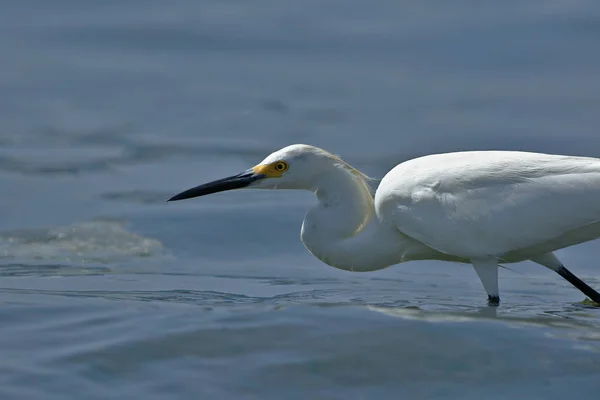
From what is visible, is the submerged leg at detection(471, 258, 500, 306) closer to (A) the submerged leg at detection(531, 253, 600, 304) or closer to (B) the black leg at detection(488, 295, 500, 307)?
(B) the black leg at detection(488, 295, 500, 307)

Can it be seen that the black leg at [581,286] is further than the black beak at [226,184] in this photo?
No

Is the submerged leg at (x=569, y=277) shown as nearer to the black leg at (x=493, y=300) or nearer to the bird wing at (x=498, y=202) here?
the bird wing at (x=498, y=202)

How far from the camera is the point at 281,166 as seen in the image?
28.2 ft

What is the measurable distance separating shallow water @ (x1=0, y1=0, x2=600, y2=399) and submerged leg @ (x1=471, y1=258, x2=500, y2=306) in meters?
0.24

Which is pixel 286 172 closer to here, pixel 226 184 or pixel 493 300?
pixel 226 184

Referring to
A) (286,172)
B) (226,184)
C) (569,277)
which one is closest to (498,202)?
(569,277)

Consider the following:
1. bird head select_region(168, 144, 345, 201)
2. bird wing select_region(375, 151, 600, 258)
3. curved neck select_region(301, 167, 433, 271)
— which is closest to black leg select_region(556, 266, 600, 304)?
bird wing select_region(375, 151, 600, 258)

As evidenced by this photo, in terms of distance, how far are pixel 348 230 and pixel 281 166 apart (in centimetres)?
64

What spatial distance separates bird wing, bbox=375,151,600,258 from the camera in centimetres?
802

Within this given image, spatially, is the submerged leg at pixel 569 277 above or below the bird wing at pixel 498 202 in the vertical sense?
below

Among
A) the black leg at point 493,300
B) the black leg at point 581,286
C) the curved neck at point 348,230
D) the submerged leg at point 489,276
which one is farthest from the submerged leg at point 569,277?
the curved neck at point 348,230

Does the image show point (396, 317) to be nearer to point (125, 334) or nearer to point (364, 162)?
point (125, 334)

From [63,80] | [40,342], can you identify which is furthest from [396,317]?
[63,80]

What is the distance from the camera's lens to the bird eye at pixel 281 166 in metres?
8.59
